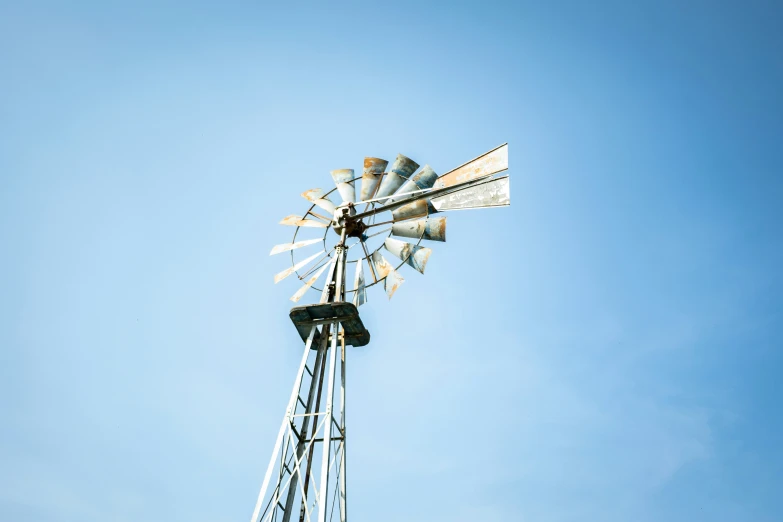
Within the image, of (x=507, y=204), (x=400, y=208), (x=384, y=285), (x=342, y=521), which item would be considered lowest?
(x=342, y=521)

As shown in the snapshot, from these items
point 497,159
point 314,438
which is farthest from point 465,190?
point 314,438

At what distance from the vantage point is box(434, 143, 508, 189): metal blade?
8859 mm

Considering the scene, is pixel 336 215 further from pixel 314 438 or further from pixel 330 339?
pixel 314 438

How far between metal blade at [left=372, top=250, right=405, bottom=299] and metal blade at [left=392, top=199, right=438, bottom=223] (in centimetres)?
70

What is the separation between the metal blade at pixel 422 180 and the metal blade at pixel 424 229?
1.72 feet

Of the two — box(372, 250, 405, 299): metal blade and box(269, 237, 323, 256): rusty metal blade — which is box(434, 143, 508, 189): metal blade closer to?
box(372, 250, 405, 299): metal blade

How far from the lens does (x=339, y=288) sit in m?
8.88

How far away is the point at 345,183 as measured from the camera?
10086mm

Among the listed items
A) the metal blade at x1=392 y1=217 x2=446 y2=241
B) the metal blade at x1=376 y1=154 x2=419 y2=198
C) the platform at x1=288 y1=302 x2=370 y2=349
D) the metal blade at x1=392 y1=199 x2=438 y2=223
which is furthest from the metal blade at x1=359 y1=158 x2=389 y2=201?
the platform at x1=288 y1=302 x2=370 y2=349

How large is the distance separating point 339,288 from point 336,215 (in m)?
1.43

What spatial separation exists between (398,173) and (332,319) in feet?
8.87

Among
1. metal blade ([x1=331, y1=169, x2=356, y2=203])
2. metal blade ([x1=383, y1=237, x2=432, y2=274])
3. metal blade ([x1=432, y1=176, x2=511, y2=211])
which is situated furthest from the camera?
metal blade ([x1=331, y1=169, x2=356, y2=203])

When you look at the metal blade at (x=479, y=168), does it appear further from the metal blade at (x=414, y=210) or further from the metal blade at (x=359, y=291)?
the metal blade at (x=359, y=291)

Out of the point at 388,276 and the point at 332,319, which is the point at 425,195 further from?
the point at 332,319
